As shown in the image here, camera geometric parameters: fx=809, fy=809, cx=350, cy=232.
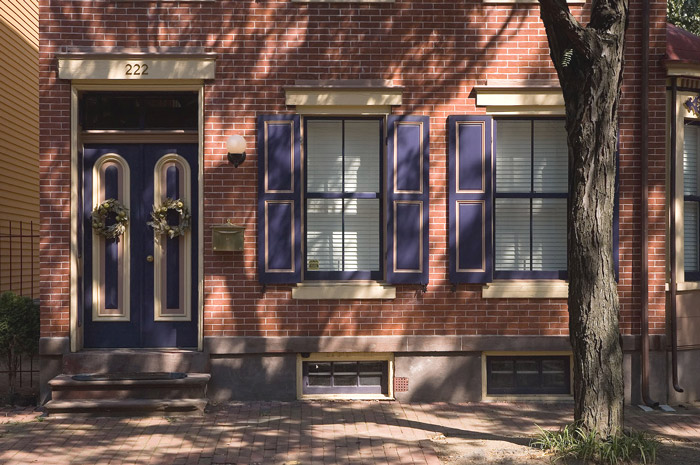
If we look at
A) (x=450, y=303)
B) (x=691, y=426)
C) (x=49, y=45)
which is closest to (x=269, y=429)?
Answer: (x=450, y=303)

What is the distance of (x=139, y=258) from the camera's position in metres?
9.29

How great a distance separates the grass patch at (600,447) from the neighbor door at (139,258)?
4424 millimetres

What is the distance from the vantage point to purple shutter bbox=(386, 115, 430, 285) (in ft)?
29.8

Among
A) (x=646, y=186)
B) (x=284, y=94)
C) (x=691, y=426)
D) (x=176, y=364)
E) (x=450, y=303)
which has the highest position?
(x=284, y=94)

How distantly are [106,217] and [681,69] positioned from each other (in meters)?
6.76

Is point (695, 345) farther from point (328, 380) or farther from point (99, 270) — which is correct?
point (99, 270)

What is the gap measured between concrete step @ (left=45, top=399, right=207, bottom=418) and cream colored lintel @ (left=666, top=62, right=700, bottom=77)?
635cm

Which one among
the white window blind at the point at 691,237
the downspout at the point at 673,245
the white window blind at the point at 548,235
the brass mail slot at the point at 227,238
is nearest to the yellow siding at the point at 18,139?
the brass mail slot at the point at 227,238

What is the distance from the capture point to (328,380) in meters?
9.27

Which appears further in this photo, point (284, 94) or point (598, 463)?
point (284, 94)

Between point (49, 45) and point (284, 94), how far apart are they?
8.64 ft

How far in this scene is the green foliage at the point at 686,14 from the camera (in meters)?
23.5

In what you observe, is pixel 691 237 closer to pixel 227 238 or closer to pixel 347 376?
pixel 347 376

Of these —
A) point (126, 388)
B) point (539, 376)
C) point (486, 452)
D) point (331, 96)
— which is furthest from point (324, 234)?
point (486, 452)
